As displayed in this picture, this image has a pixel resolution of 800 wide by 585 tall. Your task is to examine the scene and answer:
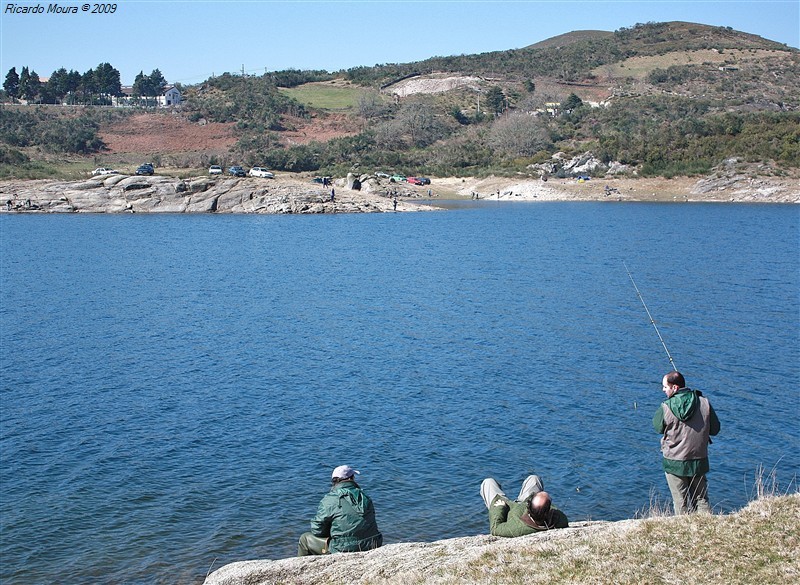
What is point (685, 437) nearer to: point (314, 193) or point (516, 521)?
point (516, 521)

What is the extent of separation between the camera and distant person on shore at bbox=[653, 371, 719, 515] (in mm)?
11781

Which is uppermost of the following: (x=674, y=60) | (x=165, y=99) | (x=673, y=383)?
(x=674, y=60)

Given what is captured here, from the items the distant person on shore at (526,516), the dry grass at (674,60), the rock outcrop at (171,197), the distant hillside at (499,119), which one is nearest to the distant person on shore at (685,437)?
the distant person on shore at (526,516)

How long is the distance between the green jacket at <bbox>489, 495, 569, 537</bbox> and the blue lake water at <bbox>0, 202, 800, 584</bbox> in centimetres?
455

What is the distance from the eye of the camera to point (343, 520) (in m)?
11.5

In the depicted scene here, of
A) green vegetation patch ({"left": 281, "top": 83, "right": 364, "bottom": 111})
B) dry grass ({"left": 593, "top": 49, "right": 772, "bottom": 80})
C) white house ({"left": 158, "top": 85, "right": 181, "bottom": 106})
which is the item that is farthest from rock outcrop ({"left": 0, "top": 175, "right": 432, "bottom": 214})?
dry grass ({"left": 593, "top": 49, "right": 772, "bottom": 80})

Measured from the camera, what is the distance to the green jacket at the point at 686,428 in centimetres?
1175

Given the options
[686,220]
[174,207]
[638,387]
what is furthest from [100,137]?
[638,387]

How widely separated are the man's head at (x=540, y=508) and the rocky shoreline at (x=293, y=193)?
84.2 meters

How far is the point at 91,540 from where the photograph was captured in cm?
1577

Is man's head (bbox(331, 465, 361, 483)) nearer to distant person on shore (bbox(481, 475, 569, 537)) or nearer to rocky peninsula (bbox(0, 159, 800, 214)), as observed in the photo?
distant person on shore (bbox(481, 475, 569, 537))

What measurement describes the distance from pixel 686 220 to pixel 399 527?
6936 centimetres

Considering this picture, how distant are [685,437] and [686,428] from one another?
0.14 metres

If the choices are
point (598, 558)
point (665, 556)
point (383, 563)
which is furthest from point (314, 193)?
point (665, 556)
